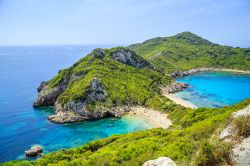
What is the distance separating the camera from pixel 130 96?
265 ft

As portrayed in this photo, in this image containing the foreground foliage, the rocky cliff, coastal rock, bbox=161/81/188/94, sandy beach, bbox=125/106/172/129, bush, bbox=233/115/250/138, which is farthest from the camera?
coastal rock, bbox=161/81/188/94

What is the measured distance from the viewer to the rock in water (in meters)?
49.6

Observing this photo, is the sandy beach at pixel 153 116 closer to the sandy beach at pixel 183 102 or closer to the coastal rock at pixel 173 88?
the sandy beach at pixel 183 102

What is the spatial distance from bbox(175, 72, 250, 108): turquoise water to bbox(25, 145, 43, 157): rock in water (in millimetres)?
49928

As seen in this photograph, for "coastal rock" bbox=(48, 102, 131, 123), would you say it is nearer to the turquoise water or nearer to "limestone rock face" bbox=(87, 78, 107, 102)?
"limestone rock face" bbox=(87, 78, 107, 102)

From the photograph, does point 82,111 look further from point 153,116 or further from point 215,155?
point 215,155

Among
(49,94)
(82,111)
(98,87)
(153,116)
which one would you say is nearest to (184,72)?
(98,87)

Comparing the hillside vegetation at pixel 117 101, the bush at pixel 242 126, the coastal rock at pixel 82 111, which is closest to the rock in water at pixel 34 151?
Answer: the hillside vegetation at pixel 117 101

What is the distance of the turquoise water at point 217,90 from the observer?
278 feet

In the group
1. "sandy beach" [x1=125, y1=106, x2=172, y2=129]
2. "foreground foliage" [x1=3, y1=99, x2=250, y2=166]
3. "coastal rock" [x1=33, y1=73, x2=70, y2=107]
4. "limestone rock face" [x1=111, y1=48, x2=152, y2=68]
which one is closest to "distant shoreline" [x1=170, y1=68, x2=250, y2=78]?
"limestone rock face" [x1=111, y1=48, x2=152, y2=68]

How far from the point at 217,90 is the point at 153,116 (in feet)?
154

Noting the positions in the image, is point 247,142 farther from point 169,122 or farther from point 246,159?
point 169,122

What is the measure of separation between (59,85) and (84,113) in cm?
2551

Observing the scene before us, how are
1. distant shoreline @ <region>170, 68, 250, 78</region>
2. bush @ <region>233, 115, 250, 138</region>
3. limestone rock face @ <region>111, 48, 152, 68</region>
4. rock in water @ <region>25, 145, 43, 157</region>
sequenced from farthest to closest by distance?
distant shoreline @ <region>170, 68, 250, 78</region>
limestone rock face @ <region>111, 48, 152, 68</region>
rock in water @ <region>25, 145, 43, 157</region>
bush @ <region>233, 115, 250, 138</region>
